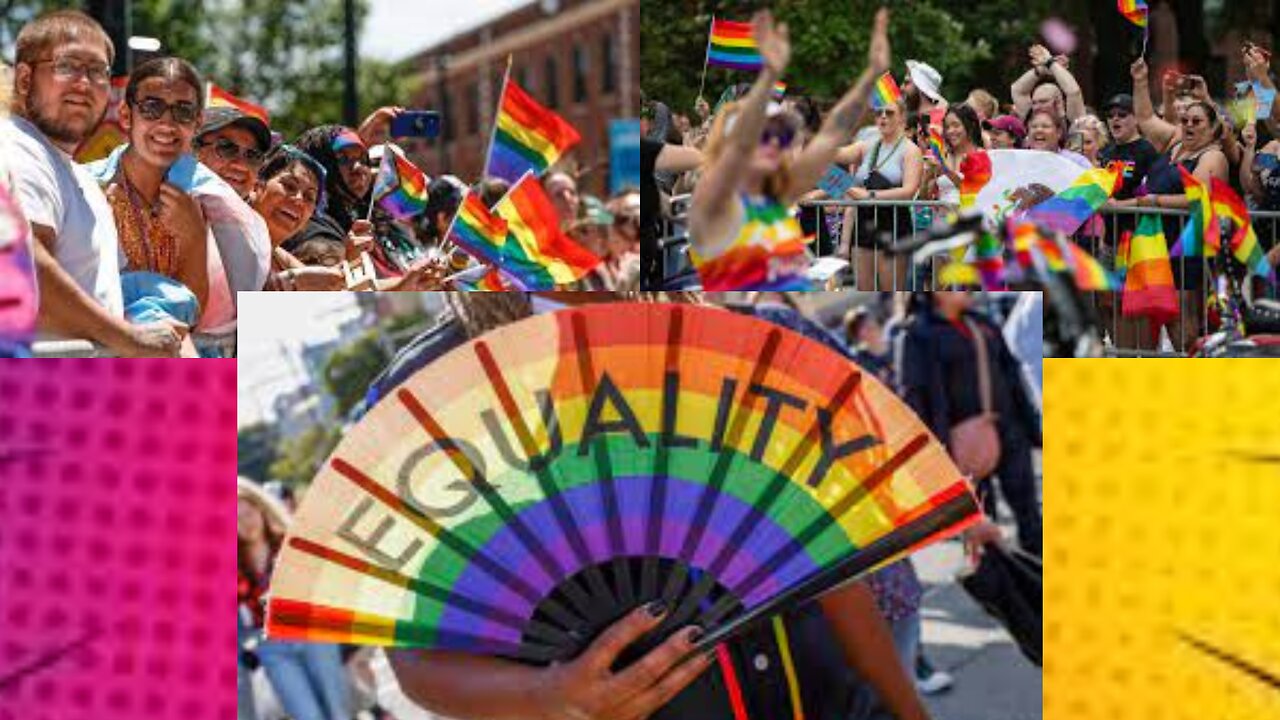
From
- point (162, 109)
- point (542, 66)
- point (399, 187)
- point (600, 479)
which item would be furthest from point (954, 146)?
point (542, 66)

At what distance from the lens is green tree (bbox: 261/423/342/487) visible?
312cm

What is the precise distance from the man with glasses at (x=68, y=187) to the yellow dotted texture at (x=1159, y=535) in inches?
65.9

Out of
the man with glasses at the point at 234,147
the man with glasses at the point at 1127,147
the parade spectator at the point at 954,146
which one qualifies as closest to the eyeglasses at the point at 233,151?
the man with glasses at the point at 234,147

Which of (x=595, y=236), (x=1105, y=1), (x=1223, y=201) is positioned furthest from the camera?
(x=1105, y=1)

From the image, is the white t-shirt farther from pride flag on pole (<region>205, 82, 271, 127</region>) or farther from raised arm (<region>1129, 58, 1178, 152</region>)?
raised arm (<region>1129, 58, 1178, 152</region>)

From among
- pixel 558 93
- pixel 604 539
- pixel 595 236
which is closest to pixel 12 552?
pixel 604 539

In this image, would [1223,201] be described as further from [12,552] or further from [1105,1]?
[1105,1]

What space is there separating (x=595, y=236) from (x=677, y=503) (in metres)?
4.17

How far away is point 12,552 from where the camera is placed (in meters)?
3.21

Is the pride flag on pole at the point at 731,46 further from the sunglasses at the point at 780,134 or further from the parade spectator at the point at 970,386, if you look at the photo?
the parade spectator at the point at 970,386

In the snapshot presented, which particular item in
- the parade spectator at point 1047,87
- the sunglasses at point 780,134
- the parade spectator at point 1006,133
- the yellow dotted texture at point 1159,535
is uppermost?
the parade spectator at point 1047,87

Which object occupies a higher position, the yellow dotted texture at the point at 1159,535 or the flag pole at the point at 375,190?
the flag pole at the point at 375,190

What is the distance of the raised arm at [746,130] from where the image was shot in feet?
9.88

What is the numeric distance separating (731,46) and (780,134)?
6.35 feet
